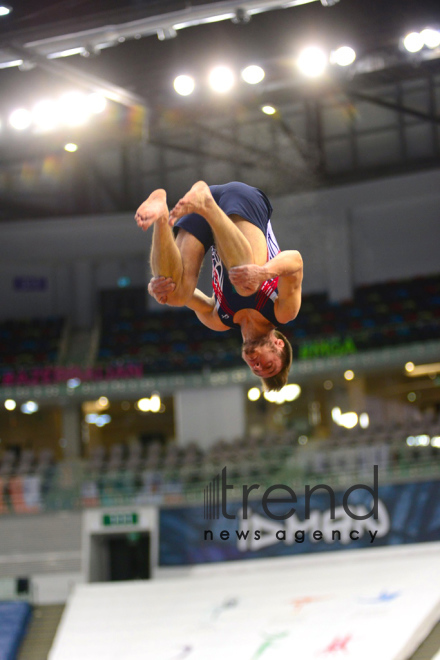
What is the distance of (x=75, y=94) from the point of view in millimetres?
10453

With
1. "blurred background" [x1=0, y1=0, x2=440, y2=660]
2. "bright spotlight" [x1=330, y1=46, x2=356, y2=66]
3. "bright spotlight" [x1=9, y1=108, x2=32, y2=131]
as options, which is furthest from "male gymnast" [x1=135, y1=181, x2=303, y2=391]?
"bright spotlight" [x1=9, y1=108, x2=32, y2=131]

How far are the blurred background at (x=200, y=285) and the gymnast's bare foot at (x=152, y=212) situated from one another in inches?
37.9

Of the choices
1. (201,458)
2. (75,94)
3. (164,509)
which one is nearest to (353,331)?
(201,458)

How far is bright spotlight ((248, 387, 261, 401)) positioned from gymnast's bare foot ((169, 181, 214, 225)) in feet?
55.5

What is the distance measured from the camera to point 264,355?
4477 mm

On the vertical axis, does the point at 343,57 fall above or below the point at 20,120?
above

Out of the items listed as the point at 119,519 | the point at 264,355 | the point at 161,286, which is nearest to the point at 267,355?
the point at 264,355

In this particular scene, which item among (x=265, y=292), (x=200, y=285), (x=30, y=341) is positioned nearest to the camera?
(x=265, y=292)

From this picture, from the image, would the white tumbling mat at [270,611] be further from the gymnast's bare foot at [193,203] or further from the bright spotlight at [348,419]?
the gymnast's bare foot at [193,203]

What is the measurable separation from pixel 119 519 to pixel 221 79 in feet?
26.9

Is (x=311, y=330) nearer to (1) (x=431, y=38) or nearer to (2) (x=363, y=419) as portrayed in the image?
(2) (x=363, y=419)

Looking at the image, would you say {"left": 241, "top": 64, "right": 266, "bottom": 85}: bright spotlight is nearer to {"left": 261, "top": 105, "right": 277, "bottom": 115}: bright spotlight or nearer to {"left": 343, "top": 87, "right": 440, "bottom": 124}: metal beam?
{"left": 261, "top": 105, "right": 277, "bottom": 115}: bright spotlight

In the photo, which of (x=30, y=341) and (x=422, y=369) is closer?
(x=422, y=369)

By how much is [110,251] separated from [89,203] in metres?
1.52
